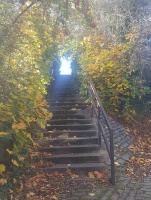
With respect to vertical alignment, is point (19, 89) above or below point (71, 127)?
above

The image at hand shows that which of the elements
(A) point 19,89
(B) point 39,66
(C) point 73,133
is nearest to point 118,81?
(C) point 73,133

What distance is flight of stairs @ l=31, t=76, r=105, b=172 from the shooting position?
911 centimetres

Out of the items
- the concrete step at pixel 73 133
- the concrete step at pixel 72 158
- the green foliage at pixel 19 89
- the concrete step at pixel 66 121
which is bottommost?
the concrete step at pixel 72 158

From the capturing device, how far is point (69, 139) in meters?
10.2

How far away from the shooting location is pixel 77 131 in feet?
35.6

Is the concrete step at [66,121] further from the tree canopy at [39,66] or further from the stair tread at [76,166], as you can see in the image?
the stair tread at [76,166]

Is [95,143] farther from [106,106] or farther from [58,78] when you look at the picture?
[58,78]

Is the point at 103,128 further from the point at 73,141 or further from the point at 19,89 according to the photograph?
the point at 19,89

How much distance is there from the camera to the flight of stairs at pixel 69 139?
911 centimetres

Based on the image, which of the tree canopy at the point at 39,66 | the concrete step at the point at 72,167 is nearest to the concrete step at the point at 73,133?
the tree canopy at the point at 39,66

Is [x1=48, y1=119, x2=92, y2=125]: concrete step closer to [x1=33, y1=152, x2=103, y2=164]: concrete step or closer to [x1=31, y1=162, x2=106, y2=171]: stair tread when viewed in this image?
[x1=33, y1=152, x2=103, y2=164]: concrete step

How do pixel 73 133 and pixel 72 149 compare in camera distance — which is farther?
pixel 73 133

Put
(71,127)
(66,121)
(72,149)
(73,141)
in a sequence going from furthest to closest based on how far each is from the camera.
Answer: (66,121) < (71,127) < (73,141) < (72,149)

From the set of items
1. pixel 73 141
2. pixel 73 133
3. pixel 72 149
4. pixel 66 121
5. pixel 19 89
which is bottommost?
pixel 72 149
